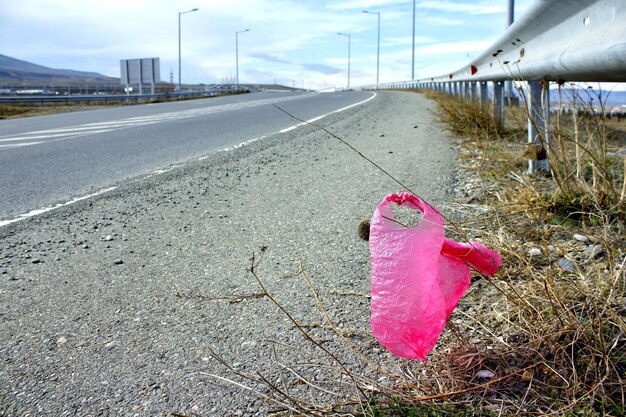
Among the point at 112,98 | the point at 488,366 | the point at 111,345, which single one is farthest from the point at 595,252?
the point at 112,98

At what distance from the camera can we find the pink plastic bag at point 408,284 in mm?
1808

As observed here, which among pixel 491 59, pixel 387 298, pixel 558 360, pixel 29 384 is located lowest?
pixel 29 384

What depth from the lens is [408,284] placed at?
1.81 m

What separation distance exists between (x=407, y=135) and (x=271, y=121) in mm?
4781

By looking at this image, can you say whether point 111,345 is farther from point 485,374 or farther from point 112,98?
point 112,98

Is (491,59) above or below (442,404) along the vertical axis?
above

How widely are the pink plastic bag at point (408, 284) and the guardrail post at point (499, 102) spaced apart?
5866 millimetres

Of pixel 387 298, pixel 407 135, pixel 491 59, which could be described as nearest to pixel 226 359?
pixel 387 298

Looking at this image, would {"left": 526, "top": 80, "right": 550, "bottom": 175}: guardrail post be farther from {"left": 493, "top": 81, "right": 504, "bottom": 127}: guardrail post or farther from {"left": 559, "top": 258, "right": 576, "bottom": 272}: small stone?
{"left": 493, "top": 81, "right": 504, "bottom": 127}: guardrail post

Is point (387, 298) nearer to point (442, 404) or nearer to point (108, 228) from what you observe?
point (442, 404)

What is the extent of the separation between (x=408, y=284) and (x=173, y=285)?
1217mm

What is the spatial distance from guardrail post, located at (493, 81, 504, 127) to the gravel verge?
2594 millimetres

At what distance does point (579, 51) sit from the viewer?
2928mm

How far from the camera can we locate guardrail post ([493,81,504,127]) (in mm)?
7371
